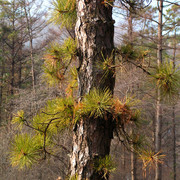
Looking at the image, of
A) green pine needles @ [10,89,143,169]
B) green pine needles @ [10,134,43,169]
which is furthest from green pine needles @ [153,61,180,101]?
green pine needles @ [10,134,43,169]

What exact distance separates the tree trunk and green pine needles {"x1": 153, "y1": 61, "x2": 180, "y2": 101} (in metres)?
0.31

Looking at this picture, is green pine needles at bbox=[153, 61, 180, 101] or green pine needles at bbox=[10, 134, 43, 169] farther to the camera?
green pine needles at bbox=[10, 134, 43, 169]

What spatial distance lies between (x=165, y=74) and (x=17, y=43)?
13.6 metres

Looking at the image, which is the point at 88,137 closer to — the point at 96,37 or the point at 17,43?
the point at 96,37

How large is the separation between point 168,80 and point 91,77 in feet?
1.58

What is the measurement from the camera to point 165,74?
4.06 feet

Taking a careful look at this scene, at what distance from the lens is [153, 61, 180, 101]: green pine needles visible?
122 cm

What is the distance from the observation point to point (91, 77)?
1309 millimetres

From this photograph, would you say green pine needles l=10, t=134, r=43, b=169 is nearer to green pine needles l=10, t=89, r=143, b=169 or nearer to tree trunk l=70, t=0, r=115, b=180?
green pine needles l=10, t=89, r=143, b=169

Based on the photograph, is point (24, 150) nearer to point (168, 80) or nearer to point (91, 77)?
point (91, 77)

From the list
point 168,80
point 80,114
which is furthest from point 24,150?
point 168,80

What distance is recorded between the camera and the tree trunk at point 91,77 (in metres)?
1.26

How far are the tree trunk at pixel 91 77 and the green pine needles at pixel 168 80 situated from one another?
0.31 meters

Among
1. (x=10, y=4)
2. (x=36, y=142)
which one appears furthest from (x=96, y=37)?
(x=10, y=4)
